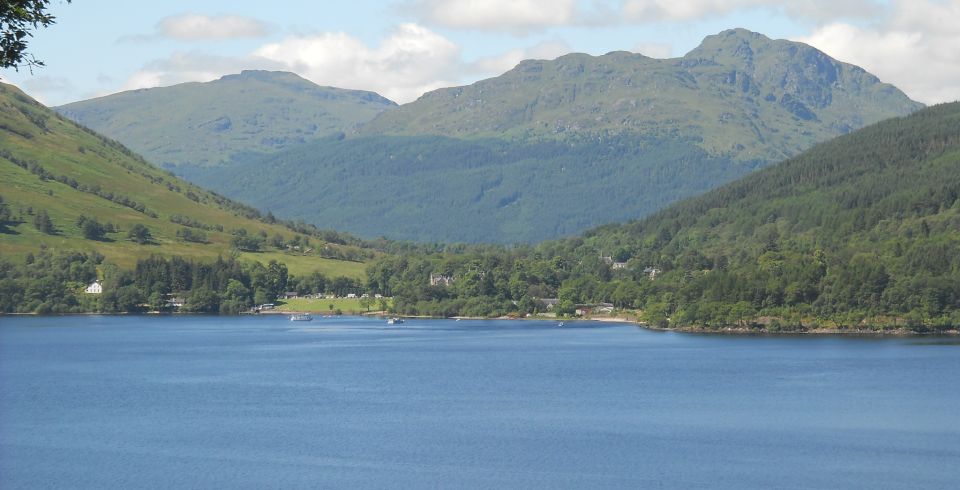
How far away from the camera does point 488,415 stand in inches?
3258

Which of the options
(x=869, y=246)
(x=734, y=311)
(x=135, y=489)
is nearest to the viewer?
(x=135, y=489)

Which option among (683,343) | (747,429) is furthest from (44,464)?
(683,343)

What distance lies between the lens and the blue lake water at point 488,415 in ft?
207

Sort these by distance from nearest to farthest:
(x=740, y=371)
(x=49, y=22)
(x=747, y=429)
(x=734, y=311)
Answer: (x=49, y=22) → (x=747, y=429) → (x=740, y=371) → (x=734, y=311)

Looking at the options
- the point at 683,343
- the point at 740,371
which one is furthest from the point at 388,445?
the point at 683,343

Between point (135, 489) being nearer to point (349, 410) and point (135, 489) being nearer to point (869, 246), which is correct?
point (349, 410)

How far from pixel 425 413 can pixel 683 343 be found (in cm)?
6184

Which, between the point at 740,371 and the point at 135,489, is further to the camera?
the point at 740,371

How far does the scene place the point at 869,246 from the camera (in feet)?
595

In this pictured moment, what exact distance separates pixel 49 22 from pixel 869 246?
542 ft

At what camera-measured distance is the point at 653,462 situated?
65188 mm

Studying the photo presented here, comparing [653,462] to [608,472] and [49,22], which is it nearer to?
[608,472]

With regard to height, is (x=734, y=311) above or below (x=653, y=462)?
above

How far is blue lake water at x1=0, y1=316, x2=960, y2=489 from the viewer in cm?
6303
